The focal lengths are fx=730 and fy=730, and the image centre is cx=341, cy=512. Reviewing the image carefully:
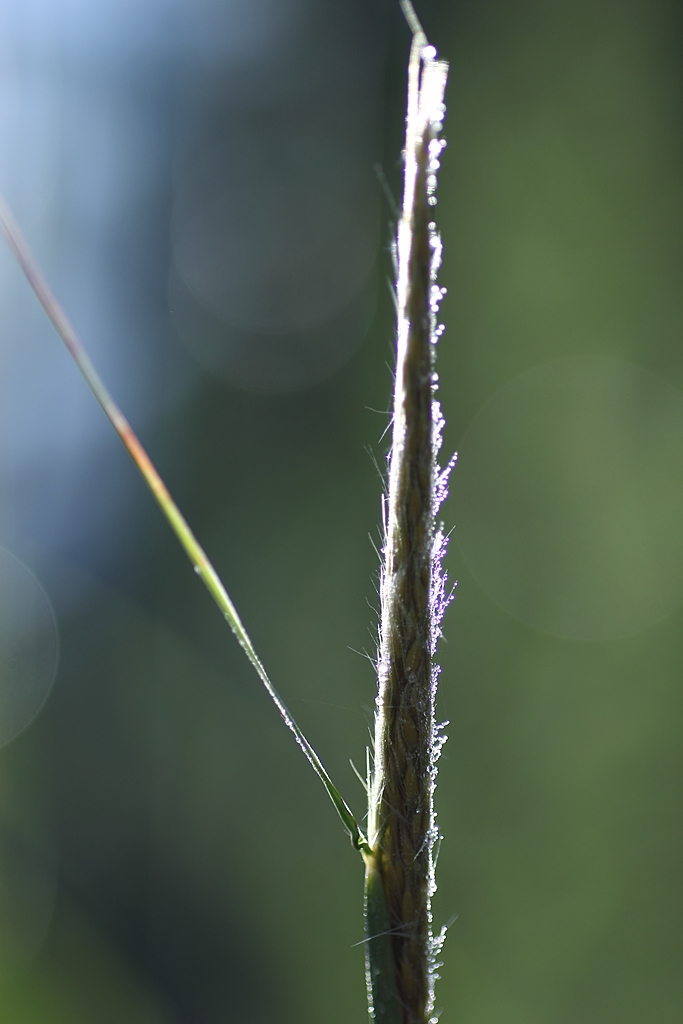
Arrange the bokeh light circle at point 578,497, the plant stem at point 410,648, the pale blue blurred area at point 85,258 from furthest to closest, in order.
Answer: the pale blue blurred area at point 85,258, the bokeh light circle at point 578,497, the plant stem at point 410,648

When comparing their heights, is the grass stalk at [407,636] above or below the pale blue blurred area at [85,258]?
below

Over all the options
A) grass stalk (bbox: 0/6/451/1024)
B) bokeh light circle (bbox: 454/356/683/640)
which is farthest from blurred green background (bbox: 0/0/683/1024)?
grass stalk (bbox: 0/6/451/1024)

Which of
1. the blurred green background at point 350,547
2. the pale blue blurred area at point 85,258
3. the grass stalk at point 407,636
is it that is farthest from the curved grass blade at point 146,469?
the pale blue blurred area at point 85,258

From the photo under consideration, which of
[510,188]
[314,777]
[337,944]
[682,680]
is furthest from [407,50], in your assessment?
[337,944]

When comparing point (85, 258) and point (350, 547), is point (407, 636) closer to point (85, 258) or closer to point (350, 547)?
point (350, 547)

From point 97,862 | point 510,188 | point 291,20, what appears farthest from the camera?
point 97,862

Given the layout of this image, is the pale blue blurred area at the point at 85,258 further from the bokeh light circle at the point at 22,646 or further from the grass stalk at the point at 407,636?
the grass stalk at the point at 407,636

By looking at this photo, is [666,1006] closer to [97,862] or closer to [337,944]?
[337,944]
